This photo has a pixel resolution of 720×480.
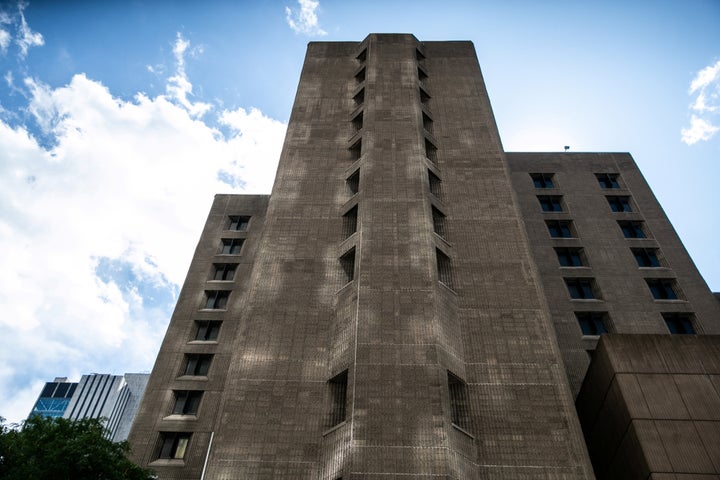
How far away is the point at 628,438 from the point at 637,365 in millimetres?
3538

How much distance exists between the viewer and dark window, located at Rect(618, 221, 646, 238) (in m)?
44.3

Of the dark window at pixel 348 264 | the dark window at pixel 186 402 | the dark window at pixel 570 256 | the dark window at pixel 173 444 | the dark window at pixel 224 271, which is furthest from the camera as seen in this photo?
the dark window at pixel 224 271

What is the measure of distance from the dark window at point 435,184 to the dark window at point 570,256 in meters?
14.0

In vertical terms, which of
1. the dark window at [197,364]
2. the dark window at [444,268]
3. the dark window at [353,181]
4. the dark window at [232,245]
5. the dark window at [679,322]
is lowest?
the dark window at [197,364]

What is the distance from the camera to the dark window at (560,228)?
44344mm

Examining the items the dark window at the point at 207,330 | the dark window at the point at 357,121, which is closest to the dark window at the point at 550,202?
the dark window at the point at 357,121

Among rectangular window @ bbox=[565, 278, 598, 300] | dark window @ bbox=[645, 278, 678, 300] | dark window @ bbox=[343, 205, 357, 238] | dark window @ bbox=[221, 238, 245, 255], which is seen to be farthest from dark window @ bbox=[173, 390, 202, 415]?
dark window @ bbox=[645, 278, 678, 300]

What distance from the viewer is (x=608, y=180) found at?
1943 inches

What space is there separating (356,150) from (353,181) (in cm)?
401

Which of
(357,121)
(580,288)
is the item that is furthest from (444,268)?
(357,121)

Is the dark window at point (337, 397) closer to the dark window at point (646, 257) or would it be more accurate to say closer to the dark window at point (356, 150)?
the dark window at point (356, 150)

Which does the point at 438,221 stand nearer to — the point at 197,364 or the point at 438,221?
the point at 438,221

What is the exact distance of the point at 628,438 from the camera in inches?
879

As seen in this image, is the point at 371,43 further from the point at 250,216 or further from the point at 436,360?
the point at 436,360
